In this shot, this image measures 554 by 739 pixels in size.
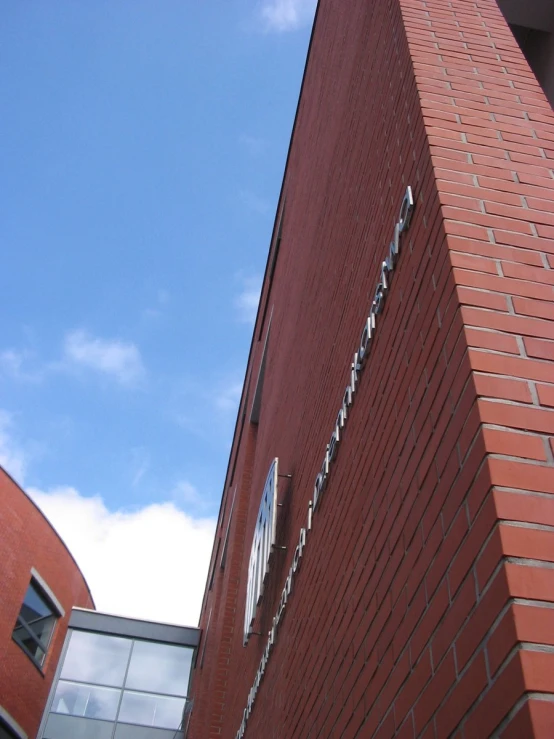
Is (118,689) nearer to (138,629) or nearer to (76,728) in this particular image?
(76,728)

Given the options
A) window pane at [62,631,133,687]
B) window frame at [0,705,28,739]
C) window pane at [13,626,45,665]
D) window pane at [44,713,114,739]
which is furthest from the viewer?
window pane at [62,631,133,687]

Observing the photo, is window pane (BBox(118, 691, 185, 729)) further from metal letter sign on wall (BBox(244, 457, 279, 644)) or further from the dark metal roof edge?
metal letter sign on wall (BBox(244, 457, 279, 644))

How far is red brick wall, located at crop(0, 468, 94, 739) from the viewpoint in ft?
56.6

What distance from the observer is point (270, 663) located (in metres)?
5.32

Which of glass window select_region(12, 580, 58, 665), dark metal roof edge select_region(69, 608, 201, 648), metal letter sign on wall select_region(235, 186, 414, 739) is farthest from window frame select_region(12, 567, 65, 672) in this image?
metal letter sign on wall select_region(235, 186, 414, 739)

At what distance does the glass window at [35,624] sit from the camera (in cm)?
1817

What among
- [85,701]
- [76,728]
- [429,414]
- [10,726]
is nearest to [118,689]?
[85,701]

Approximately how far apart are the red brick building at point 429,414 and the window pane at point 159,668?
13947 mm

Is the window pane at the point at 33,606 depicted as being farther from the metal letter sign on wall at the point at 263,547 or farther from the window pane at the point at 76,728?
the metal letter sign on wall at the point at 263,547

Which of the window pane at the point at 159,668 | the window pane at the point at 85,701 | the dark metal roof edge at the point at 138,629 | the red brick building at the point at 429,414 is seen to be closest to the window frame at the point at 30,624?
the dark metal roof edge at the point at 138,629

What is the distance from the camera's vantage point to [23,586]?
18.4 m

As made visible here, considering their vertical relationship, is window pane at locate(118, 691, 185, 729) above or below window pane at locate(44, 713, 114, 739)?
above

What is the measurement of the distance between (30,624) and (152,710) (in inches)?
149

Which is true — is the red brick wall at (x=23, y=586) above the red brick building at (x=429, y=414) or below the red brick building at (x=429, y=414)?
above
